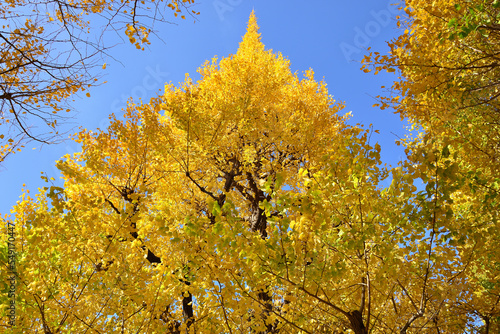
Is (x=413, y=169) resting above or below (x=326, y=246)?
above

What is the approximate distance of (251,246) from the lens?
109 inches

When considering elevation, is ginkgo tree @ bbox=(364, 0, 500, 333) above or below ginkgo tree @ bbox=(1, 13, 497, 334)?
above

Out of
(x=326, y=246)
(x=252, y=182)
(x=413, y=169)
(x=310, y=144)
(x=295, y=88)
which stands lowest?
(x=326, y=246)

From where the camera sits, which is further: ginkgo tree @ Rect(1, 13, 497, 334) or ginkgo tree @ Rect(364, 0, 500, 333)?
ginkgo tree @ Rect(364, 0, 500, 333)

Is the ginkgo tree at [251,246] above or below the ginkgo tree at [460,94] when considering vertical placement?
below

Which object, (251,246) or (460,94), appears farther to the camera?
(460,94)

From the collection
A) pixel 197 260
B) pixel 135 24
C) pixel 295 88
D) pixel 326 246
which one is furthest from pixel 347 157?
pixel 295 88

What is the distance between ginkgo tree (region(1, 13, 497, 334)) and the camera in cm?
277

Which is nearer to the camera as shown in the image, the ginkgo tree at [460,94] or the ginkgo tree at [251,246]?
the ginkgo tree at [251,246]

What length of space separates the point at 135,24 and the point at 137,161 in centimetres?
483

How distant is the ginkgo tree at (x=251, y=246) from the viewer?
2770mm

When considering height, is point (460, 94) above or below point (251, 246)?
above

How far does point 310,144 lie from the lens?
788 cm

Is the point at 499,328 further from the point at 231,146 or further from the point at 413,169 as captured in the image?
the point at 231,146
